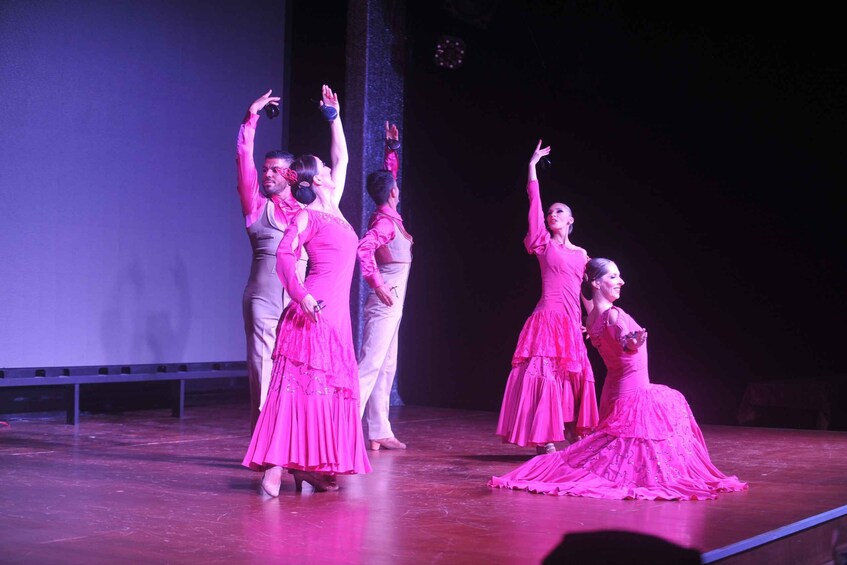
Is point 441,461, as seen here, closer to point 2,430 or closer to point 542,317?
point 542,317

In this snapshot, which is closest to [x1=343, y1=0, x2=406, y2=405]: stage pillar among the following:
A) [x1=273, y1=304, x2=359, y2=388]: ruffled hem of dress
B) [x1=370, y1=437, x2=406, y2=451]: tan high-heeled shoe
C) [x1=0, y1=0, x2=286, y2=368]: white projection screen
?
[x1=0, y1=0, x2=286, y2=368]: white projection screen

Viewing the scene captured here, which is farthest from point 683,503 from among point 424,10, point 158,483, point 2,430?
point 424,10

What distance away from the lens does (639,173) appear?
7000 millimetres

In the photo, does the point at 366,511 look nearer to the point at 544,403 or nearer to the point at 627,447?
the point at 627,447

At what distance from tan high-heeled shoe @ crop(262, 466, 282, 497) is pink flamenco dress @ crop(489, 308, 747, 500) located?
0.87 meters

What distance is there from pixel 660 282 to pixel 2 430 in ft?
14.4

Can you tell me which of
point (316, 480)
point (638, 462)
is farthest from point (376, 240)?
point (638, 462)

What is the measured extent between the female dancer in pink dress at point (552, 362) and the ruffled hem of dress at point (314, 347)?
1.43 metres

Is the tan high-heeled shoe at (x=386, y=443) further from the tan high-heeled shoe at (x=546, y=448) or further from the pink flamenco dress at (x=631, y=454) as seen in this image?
the pink flamenco dress at (x=631, y=454)

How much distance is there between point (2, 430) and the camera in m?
5.87

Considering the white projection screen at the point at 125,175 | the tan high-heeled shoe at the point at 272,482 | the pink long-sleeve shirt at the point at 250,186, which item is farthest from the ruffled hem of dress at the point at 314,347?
the white projection screen at the point at 125,175

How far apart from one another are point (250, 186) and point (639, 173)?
3.38 m

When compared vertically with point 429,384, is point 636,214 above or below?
above

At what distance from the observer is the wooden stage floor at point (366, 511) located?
267cm
